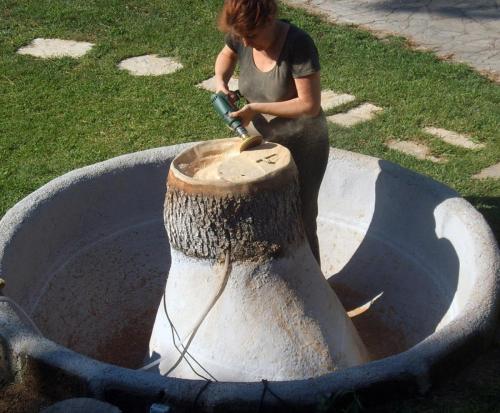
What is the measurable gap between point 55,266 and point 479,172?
257 centimetres

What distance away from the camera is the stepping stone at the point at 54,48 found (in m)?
7.54

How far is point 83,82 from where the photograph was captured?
7004mm

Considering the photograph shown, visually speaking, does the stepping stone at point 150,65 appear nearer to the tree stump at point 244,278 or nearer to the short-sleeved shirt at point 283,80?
the short-sleeved shirt at point 283,80

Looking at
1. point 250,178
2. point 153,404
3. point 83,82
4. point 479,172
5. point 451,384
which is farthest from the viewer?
point 83,82

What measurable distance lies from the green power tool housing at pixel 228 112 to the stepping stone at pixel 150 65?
3.55 m

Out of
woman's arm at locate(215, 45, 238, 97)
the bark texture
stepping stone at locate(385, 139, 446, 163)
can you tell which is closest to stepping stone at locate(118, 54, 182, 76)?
stepping stone at locate(385, 139, 446, 163)

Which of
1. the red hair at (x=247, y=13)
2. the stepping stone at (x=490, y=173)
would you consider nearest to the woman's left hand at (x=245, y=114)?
the red hair at (x=247, y=13)

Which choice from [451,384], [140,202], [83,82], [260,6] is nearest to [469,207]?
[451,384]

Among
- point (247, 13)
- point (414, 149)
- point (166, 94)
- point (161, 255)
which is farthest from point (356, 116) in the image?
point (247, 13)

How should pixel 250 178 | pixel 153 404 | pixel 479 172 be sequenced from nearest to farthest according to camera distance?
pixel 153 404 < pixel 250 178 < pixel 479 172

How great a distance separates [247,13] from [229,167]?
1.83 feet

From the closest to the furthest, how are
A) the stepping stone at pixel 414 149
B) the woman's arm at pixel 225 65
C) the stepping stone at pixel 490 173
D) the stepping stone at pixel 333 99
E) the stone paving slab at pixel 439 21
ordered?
the woman's arm at pixel 225 65 → the stepping stone at pixel 490 173 → the stepping stone at pixel 414 149 → the stepping stone at pixel 333 99 → the stone paving slab at pixel 439 21

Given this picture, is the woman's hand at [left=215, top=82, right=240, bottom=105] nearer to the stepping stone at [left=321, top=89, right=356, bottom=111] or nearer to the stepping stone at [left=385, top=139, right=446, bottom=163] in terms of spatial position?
the stepping stone at [left=385, top=139, right=446, bottom=163]

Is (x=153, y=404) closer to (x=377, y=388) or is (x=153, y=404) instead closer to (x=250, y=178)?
(x=377, y=388)
